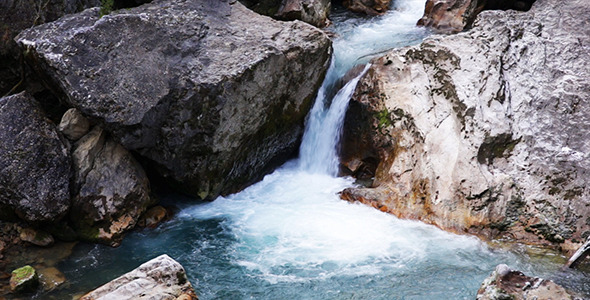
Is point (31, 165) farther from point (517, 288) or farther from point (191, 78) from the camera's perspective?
point (517, 288)

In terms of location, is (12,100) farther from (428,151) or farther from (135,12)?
(428,151)

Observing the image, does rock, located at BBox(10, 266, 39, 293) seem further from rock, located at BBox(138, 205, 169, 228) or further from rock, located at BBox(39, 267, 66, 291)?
rock, located at BBox(138, 205, 169, 228)

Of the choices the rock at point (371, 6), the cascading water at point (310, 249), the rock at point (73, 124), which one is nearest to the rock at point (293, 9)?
the rock at point (371, 6)

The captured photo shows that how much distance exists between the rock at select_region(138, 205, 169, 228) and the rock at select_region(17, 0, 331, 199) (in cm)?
54

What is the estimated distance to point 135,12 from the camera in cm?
862

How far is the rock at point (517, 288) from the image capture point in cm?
516

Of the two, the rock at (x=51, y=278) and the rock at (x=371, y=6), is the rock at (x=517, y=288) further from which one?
the rock at (x=371, y=6)

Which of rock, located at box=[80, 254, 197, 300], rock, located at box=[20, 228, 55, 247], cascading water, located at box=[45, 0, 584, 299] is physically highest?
rock, located at box=[80, 254, 197, 300]

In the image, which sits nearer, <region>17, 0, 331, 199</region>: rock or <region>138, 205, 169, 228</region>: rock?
<region>17, 0, 331, 199</region>: rock

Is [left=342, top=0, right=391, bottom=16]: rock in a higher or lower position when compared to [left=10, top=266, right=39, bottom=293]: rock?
higher

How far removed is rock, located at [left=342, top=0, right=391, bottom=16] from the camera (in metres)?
13.9

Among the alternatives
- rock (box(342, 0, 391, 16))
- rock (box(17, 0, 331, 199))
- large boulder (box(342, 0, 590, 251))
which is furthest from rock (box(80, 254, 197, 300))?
rock (box(342, 0, 391, 16))

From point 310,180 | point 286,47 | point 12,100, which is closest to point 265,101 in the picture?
point 286,47

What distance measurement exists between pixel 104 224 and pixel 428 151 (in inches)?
203
